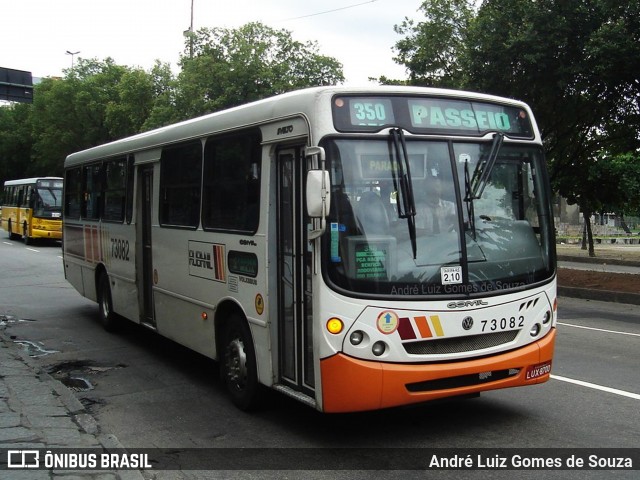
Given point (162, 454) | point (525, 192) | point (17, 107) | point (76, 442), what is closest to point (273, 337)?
point (162, 454)

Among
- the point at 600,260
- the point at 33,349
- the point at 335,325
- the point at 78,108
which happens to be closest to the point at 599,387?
the point at 335,325

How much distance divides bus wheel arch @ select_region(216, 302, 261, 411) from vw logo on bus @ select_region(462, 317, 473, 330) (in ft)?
6.39

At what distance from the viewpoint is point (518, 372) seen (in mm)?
5605

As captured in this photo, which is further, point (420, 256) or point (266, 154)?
point (266, 154)

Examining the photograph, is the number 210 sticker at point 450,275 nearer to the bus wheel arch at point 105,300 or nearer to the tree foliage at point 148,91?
the bus wheel arch at point 105,300

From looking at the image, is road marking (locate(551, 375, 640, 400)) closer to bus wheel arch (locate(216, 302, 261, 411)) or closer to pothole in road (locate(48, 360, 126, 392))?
bus wheel arch (locate(216, 302, 261, 411))

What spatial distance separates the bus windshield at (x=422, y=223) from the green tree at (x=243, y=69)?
28.2 meters

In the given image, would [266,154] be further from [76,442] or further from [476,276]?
[76,442]

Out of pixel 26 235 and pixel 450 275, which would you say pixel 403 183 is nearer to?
pixel 450 275

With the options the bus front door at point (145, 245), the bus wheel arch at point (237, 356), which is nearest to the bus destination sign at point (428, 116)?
the bus wheel arch at point (237, 356)

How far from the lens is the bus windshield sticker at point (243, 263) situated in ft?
20.1

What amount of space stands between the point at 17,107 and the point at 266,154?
76.3 m

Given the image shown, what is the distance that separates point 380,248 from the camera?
5.18m

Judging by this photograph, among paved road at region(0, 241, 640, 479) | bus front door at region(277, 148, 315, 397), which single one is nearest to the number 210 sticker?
bus front door at region(277, 148, 315, 397)
